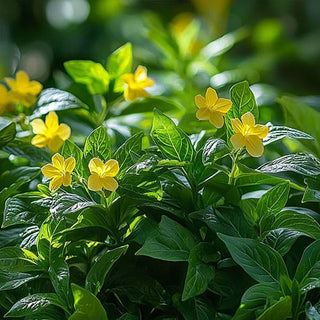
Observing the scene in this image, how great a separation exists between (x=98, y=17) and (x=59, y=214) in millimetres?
2178

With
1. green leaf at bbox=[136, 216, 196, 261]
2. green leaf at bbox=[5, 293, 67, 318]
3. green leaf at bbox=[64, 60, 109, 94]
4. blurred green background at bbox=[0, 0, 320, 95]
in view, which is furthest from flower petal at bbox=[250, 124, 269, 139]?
blurred green background at bbox=[0, 0, 320, 95]

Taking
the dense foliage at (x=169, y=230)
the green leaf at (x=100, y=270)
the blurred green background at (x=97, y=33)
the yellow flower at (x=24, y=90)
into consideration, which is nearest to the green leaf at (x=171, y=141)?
the dense foliage at (x=169, y=230)

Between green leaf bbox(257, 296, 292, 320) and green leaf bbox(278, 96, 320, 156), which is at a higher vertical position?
green leaf bbox(257, 296, 292, 320)

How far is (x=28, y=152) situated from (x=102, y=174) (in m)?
0.18

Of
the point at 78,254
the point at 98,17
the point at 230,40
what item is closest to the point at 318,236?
the point at 78,254

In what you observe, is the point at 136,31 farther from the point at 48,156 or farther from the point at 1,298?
the point at 1,298

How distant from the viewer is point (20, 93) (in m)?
0.81

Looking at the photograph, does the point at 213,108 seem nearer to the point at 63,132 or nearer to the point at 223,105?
the point at 223,105

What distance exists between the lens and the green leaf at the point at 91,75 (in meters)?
0.85

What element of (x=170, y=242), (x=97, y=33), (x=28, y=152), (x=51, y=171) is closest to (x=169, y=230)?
(x=170, y=242)

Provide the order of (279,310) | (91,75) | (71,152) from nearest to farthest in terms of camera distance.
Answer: (279,310)
(71,152)
(91,75)

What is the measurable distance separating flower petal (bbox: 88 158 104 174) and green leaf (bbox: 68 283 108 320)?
0.32 feet

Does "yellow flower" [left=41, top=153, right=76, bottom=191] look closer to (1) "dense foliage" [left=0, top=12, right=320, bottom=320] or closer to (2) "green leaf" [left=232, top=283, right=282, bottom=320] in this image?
(1) "dense foliage" [left=0, top=12, right=320, bottom=320]

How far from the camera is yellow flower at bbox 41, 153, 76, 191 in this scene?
57 cm
